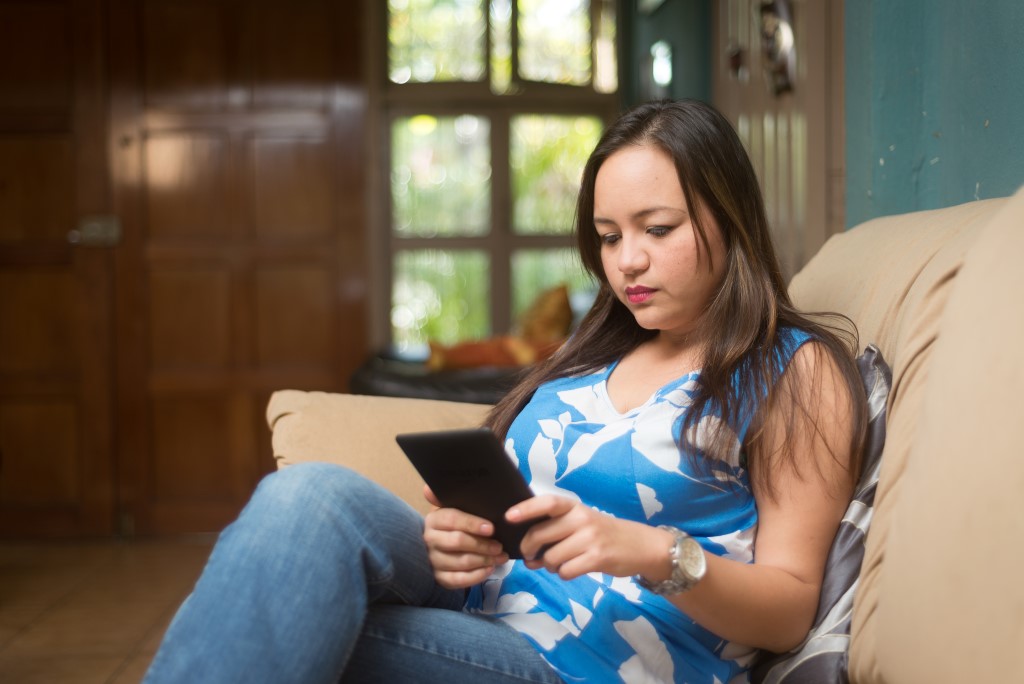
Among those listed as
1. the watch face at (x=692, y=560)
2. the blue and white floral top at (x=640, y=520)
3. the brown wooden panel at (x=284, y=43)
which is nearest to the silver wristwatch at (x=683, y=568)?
the watch face at (x=692, y=560)

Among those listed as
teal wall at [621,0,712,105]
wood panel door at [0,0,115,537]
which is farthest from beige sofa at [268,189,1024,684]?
wood panel door at [0,0,115,537]

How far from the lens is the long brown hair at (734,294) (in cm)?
123

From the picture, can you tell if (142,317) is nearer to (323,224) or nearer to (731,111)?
(323,224)

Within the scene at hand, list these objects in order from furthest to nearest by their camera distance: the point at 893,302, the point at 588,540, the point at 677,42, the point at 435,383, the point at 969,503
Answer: the point at 677,42, the point at 435,383, the point at 893,302, the point at 588,540, the point at 969,503

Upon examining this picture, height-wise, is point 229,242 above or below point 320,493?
above

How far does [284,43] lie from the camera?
14.4 ft

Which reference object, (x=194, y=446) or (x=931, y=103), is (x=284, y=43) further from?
(x=931, y=103)

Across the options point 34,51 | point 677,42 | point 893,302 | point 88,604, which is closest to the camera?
point 893,302

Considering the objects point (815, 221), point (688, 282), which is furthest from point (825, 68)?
point (688, 282)

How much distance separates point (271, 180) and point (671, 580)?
3640 millimetres

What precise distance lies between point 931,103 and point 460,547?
113 cm

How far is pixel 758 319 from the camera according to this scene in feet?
4.32

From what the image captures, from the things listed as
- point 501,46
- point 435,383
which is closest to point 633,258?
point 435,383

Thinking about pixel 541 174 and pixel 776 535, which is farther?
pixel 541 174
